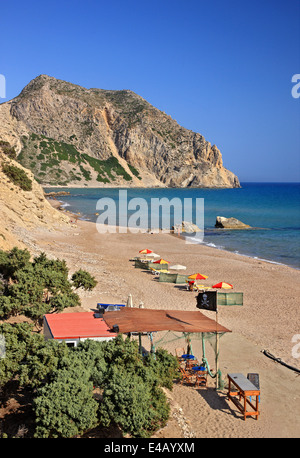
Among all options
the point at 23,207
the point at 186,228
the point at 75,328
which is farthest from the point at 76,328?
the point at 186,228

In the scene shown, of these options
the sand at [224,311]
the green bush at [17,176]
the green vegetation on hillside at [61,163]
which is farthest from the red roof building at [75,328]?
the green vegetation on hillside at [61,163]

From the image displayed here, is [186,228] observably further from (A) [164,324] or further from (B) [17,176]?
(A) [164,324]

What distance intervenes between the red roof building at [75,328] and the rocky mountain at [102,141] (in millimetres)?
120059

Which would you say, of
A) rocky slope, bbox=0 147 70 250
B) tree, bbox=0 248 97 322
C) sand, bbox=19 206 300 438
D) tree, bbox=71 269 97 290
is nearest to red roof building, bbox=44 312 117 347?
tree, bbox=0 248 97 322

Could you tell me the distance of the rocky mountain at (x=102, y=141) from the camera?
5354 inches

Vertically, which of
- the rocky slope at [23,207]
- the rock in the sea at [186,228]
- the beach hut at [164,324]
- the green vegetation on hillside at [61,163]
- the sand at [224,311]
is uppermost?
the green vegetation on hillside at [61,163]

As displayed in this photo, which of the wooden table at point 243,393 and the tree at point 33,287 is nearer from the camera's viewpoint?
the wooden table at point 243,393

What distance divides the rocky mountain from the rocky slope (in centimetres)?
9014

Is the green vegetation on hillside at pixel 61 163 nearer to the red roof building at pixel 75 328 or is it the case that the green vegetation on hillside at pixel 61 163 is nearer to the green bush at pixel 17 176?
the green bush at pixel 17 176

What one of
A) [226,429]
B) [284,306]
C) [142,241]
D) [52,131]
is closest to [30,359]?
[226,429]

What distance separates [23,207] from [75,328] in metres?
26.5

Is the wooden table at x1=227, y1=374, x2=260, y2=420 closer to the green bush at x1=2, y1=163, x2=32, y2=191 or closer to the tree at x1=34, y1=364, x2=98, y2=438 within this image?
the tree at x1=34, y1=364, x2=98, y2=438

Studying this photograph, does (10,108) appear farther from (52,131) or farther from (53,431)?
(53,431)

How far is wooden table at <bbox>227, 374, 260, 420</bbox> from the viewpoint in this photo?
28.8ft
